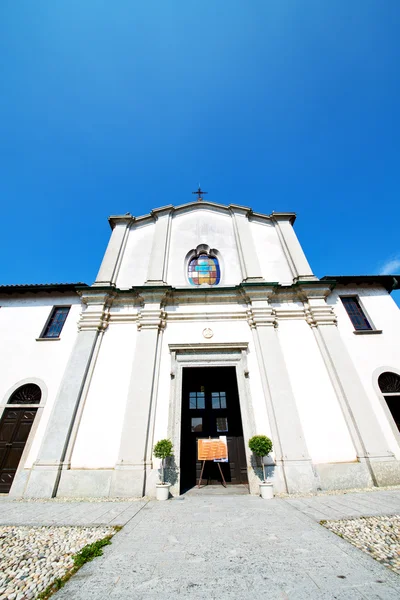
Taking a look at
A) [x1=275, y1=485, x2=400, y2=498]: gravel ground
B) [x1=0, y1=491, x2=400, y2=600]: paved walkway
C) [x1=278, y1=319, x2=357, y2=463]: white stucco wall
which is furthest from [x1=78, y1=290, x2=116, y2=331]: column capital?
[x1=275, y1=485, x2=400, y2=498]: gravel ground

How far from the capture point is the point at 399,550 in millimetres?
3414

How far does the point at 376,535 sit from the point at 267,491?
142 inches

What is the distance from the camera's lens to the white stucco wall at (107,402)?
8.20 meters

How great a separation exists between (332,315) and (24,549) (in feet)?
38.3

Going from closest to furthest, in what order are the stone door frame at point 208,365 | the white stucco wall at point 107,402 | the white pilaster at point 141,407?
the white pilaster at point 141,407
the white stucco wall at point 107,402
the stone door frame at point 208,365

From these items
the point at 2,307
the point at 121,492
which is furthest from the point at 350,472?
the point at 2,307

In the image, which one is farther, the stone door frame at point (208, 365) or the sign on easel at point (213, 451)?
the stone door frame at point (208, 365)

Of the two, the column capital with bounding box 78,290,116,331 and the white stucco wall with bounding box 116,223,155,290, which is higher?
the white stucco wall with bounding box 116,223,155,290

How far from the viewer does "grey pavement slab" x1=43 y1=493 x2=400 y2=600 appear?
99.7 inches

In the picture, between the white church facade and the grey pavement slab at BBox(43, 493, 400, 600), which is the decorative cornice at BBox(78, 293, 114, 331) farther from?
the grey pavement slab at BBox(43, 493, 400, 600)

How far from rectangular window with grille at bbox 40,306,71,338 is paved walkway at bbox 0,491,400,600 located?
6.97 metres

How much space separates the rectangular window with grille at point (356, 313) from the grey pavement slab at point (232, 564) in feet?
26.7

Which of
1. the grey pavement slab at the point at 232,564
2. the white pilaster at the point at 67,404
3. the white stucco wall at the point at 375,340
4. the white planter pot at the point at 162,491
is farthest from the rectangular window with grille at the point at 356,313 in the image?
the white pilaster at the point at 67,404

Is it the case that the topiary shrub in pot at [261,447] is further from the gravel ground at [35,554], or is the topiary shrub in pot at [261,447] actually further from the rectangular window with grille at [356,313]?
the rectangular window with grille at [356,313]
